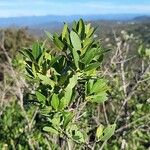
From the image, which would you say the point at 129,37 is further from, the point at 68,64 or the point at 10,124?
the point at 68,64

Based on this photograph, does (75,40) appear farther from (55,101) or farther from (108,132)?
(108,132)

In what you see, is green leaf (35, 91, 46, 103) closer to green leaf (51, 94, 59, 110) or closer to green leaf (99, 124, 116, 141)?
green leaf (51, 94, 59, 110)

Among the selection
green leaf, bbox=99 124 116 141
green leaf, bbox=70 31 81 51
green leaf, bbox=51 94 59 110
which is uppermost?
green leaf, bbox=70 31 81 51

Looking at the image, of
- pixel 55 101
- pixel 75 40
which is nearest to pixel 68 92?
pixel 55 101

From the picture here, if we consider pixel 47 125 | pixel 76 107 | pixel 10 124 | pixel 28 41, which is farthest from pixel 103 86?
pixel 28 41

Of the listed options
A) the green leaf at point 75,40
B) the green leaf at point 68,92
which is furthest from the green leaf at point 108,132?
the green leaf at point 75,40

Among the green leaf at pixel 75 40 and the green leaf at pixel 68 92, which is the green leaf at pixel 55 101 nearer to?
the green leaf at pixel 68 92

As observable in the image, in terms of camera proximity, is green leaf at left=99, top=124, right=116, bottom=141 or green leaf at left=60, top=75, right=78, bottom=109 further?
green leaf at left=99, top=124, right=116, bottom=141

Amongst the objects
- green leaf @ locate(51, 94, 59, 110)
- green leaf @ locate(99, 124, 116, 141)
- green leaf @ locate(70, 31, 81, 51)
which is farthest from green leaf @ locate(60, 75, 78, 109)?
green leaf @ locate(99, 124, 116, 141)
